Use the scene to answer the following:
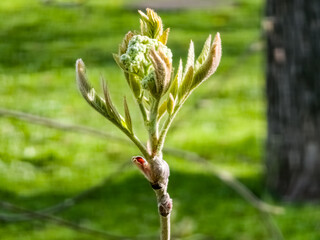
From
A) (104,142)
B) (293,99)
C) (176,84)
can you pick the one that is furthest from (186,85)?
(104,142)

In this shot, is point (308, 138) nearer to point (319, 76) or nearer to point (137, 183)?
point (319, 76)

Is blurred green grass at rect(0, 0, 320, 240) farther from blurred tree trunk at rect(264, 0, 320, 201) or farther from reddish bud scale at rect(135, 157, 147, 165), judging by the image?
reddish bud scale at rect(135, 157, 147, 165)

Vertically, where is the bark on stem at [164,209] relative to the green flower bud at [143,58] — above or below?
below

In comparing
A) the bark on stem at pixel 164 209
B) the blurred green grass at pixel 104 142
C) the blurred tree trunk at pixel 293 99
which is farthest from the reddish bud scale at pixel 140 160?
the blurred tree trunk at pixel 293 99

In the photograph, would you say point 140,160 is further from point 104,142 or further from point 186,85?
point 104,142

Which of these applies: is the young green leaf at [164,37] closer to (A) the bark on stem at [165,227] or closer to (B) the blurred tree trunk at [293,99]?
(A) the bark on stem at [165,227]

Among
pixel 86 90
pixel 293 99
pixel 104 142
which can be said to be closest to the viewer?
pixel 86 90

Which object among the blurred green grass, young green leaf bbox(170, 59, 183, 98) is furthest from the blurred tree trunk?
young green leaf bbox(170, 59, 183, 98)
